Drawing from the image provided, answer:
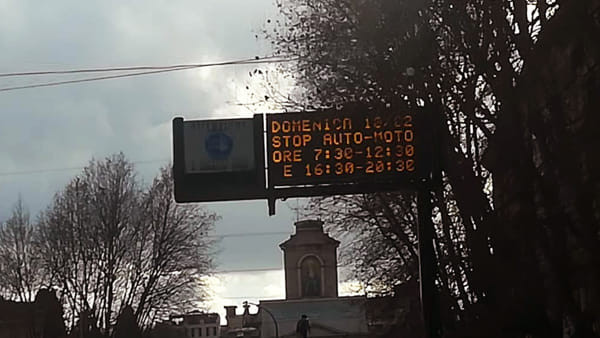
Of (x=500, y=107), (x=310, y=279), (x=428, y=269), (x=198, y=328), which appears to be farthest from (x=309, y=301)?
(x=500, y=107)

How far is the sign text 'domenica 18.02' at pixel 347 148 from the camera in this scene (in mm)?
19625

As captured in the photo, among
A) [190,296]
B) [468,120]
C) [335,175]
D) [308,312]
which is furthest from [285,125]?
[308,312]

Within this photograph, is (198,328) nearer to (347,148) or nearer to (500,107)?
(347,148)

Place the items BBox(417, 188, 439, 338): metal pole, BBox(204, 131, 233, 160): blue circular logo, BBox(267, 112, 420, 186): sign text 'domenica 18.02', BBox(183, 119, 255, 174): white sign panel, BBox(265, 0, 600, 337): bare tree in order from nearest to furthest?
BBox(265, 0, 600, 337): bare tree
BBox(267, 112, 420, 186): sign text 'domenica 18.02'
BBox(183, 119, 255, 174): white sign panel
BBox(204, 131, 233, 160): blue circular logo
BBox(417, 188, 439, 338): metal pole

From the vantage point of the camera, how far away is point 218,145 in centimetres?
2125

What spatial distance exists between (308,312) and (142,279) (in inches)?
569

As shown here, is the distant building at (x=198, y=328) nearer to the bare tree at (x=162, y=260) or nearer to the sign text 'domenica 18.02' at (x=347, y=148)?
the bare tree at (x=162, y=260)

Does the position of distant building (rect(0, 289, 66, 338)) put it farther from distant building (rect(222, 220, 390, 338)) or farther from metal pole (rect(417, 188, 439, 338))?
metal pole (rect(417, 188, 439, 338))

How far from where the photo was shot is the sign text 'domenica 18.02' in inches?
773

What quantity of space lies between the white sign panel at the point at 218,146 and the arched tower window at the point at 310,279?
50.4m

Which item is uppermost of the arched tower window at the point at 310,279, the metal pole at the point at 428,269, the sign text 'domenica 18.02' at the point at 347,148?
the arched tower window at the point at 310,279

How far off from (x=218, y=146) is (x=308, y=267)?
51.6m

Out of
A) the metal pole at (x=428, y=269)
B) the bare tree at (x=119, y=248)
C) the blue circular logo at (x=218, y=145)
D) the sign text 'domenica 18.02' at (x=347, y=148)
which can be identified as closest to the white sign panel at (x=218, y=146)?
the blue circular logo at (x=218, y=145)

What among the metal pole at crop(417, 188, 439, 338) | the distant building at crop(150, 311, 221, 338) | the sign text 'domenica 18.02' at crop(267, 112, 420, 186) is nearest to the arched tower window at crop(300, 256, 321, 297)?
the distant building at crop(150, 311, 221, 338)
